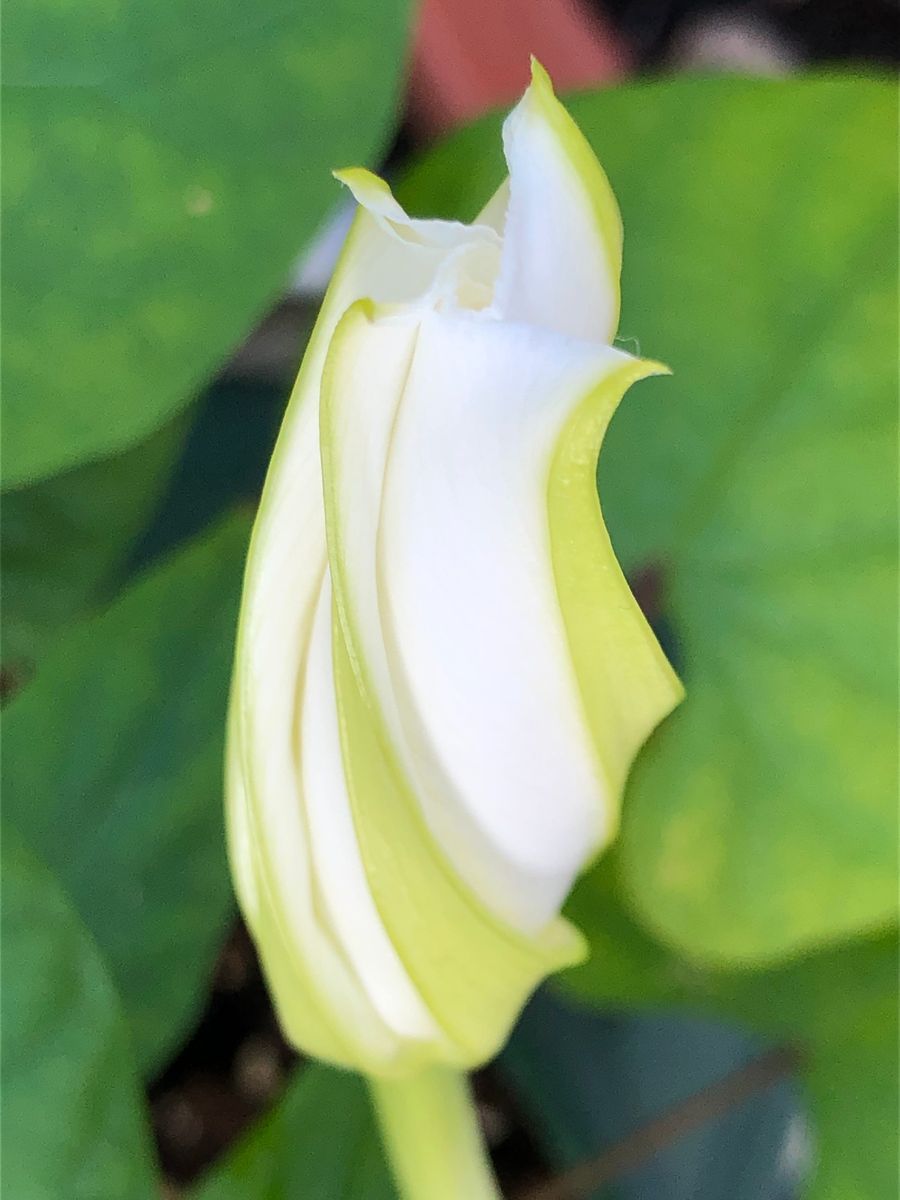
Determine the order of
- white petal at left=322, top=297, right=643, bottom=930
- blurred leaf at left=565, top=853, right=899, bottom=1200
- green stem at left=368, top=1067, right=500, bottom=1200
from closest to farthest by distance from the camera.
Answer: white petal at left=322, top=297, right=643, bottom=930
green stem at left=368, top=1067, right=500, bottom=1200
blurred leaf at left=565, top=853, right=899, bottom=1200

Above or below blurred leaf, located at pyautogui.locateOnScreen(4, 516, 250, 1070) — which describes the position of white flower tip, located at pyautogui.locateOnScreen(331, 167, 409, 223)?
above

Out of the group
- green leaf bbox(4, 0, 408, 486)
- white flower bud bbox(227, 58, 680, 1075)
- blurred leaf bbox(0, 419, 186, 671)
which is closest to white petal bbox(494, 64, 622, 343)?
white flower bud bbox(227, 58, 680, 1075)

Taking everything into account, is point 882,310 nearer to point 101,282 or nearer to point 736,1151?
point 101,282

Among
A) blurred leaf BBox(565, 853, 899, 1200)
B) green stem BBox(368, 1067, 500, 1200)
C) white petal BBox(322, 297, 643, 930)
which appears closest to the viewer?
white petal BBox(322, 297, 643, 930)

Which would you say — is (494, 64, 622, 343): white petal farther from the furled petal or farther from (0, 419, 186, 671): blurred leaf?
(0, 419, 186, 671): blurred leaf

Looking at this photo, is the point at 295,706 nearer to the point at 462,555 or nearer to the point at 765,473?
the point at 462,555
